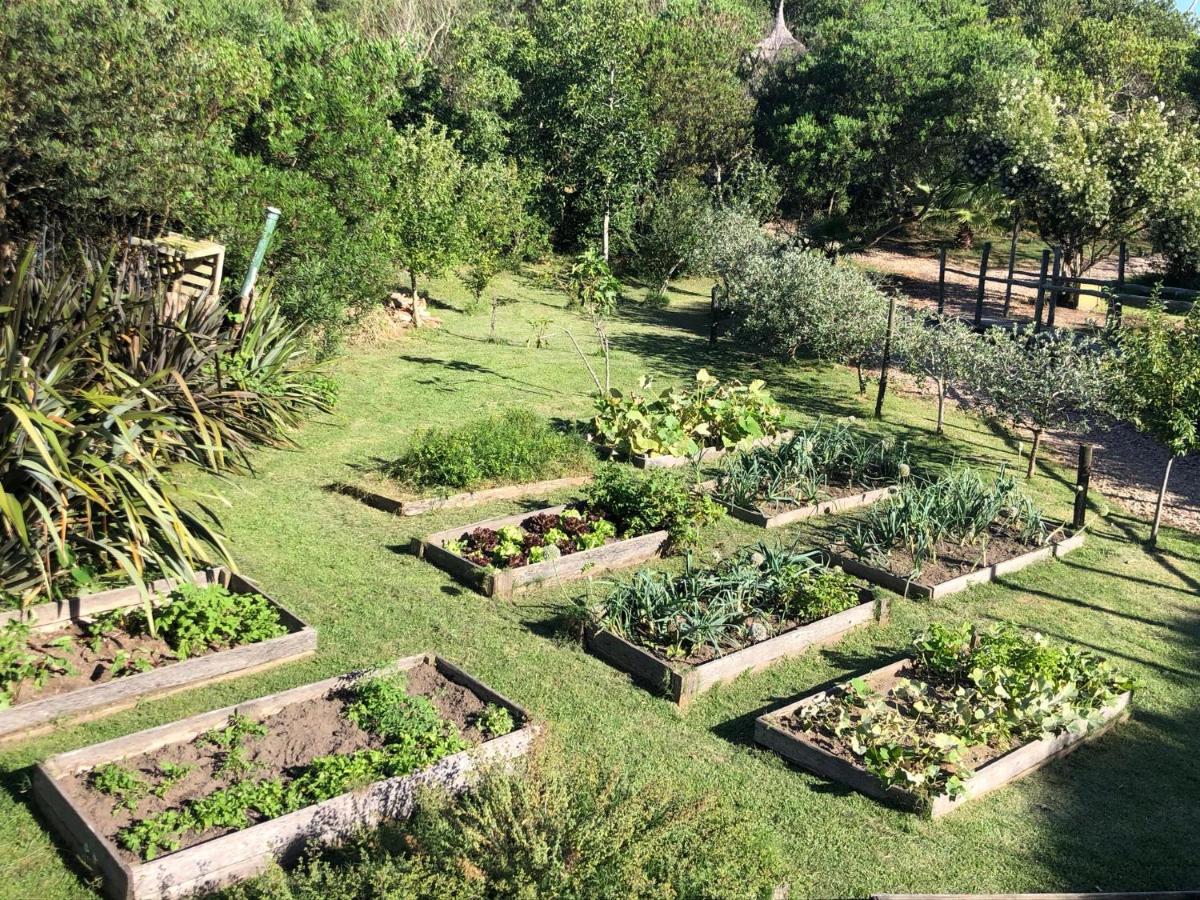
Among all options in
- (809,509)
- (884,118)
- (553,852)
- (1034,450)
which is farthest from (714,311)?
(553,852)

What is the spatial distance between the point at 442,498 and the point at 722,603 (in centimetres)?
345

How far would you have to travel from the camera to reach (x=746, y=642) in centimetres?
803

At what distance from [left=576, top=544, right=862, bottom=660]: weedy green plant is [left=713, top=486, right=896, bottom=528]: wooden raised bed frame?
1.73 meters

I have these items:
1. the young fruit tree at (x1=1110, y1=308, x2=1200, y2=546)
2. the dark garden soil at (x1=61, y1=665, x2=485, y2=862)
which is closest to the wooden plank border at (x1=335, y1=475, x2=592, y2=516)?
the dark garden soil at (x1=61, y1=665, x2=485, y2=862)

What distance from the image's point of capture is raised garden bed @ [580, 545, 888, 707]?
759 cm

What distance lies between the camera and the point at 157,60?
12.6 metres

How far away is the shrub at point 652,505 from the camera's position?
9742mm

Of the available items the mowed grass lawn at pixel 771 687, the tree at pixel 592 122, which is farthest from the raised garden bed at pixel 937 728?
the tree at pixel 592 122

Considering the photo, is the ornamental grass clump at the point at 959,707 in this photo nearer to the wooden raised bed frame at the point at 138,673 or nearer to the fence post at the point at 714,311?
the wooden raised bed frame at the point at 138,673

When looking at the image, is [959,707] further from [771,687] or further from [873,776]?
[771,687]

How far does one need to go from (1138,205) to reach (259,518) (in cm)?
1573

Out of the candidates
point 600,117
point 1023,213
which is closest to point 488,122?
point 600,117

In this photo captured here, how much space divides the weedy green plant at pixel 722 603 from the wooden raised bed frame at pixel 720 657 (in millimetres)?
117

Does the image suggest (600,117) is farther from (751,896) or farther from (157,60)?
(751,896)
